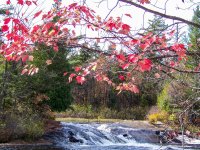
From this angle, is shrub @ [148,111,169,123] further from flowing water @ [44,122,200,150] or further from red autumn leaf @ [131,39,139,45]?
red autumn leaf @ [131,39,139,45]

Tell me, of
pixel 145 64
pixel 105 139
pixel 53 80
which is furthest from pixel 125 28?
pixel 105 139

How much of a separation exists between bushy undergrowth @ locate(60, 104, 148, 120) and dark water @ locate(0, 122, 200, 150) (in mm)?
5013

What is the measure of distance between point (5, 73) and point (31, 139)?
264 cm

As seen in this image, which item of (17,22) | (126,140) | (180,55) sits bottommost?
(126,140)

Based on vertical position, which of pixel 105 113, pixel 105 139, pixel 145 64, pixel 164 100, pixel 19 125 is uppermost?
pixel 145 64

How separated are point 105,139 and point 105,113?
837 cm

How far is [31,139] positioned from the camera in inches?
547

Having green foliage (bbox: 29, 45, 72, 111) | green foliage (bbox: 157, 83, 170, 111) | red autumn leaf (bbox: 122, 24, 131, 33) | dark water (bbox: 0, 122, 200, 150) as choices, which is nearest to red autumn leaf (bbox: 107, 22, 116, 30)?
red autumn leaf (bbox: 122, 24, 131, 33)

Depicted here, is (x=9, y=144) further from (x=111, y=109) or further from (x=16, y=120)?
(x=111, y=109)

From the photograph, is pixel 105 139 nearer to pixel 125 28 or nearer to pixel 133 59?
pixel 125 28

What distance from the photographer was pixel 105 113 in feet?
81.9

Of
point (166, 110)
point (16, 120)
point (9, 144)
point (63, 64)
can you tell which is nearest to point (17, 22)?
point (9, 144)

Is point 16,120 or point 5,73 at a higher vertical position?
point 5,73

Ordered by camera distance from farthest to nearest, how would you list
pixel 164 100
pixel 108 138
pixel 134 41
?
pixel 164 100 → pixel 108 138 → pixel 134 41
